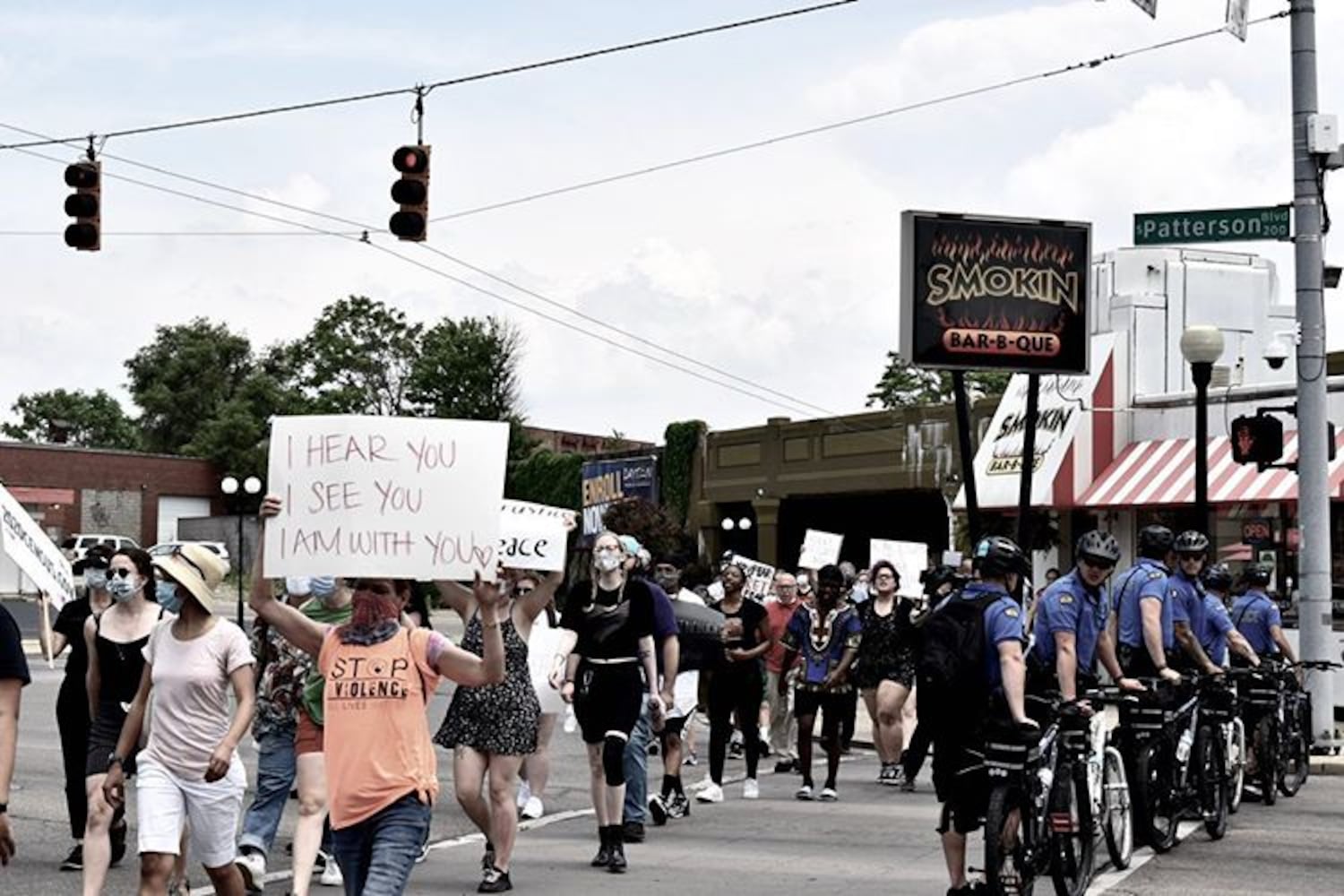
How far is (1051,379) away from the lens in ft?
106

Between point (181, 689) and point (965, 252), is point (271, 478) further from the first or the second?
point (965, 252)

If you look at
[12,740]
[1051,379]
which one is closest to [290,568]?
[12,740]

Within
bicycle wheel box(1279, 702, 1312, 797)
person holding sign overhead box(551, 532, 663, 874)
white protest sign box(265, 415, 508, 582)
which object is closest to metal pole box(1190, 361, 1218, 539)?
bicycle wheel box(1279, 702, 1312, 797)

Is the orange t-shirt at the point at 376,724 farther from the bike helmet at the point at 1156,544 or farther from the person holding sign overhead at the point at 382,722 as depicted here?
the bike helmet at the point at 1156,544

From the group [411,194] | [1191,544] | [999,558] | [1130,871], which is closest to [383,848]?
[999,558]

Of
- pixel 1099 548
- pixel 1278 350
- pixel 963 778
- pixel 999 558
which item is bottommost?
pixel 963 778

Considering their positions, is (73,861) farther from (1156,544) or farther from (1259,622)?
(1259,622)

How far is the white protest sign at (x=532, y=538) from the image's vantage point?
11617mm

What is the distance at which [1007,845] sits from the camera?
10211 mm

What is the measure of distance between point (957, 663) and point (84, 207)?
1314 cm

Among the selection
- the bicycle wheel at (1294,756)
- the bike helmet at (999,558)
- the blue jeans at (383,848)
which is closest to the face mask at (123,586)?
the blue jeans at (383,848)

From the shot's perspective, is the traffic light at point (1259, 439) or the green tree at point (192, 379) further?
the green tree at point (192, 379)

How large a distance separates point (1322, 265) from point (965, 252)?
3.68 m

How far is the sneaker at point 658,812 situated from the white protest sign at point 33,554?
282 inches
